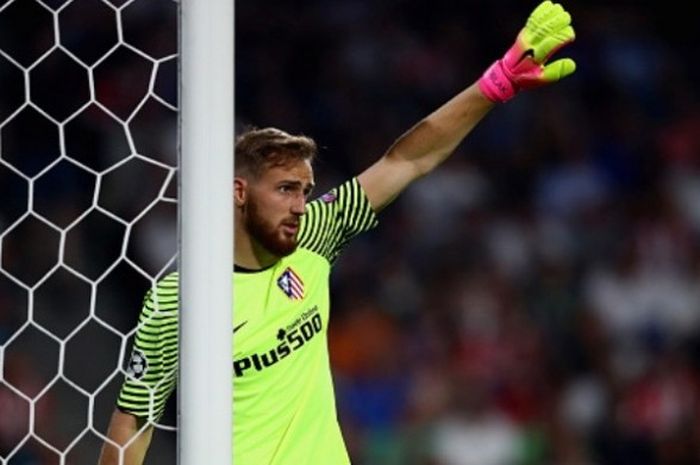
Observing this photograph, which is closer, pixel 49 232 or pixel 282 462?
pixel 282 462

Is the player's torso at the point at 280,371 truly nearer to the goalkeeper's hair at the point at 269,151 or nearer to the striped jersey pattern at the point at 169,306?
Answer: the striped jersey pattern at the point at 169,306

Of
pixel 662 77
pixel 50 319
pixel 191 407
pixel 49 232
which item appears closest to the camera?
pixel 191 407

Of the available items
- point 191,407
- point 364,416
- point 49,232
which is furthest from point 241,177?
point 364,416

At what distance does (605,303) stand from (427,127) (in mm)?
2719

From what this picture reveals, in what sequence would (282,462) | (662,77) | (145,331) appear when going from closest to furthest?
(145,331) < (282,462) < (662,77)

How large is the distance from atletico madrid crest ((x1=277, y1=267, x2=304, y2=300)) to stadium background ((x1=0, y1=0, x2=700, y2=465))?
162cm

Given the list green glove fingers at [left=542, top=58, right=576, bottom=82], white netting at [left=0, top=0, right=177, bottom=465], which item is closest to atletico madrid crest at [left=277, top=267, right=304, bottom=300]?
green glove fingers at [left=542, top=58, right=576, bottom=82]

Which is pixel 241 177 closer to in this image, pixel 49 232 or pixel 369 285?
pixel 49 232

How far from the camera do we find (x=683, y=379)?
5551mm

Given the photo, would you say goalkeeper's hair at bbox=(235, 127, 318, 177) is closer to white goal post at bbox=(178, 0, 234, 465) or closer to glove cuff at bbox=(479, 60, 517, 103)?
glove cuff at bbox=(479, 60, 517, 103)

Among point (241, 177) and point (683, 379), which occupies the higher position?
point (241, 177)

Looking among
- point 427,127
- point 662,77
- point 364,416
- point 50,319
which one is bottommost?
point 364,416

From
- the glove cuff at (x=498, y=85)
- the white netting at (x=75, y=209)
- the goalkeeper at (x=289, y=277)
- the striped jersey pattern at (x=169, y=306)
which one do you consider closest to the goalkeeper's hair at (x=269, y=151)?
the goalkeeper at (x=289, y=277)

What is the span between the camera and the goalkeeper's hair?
9.86ft
